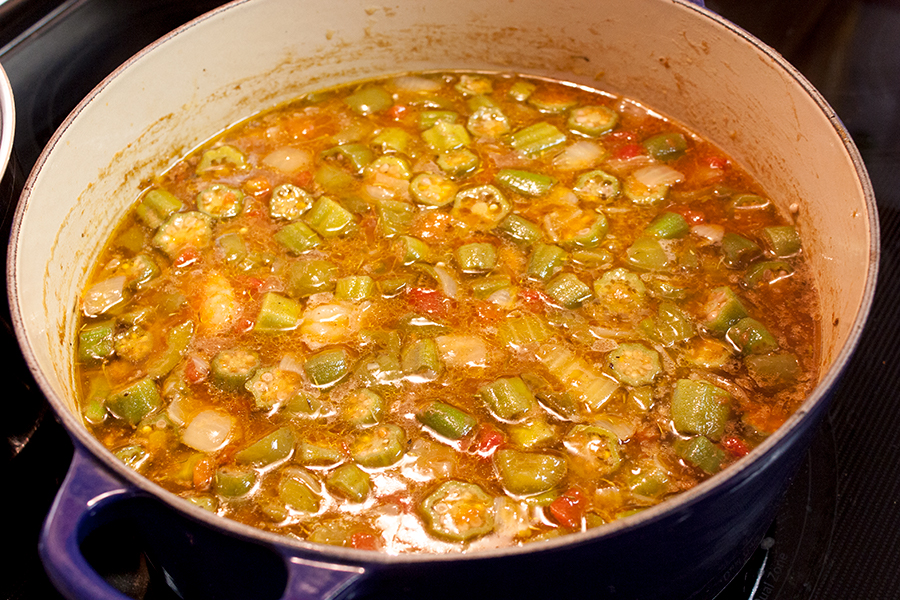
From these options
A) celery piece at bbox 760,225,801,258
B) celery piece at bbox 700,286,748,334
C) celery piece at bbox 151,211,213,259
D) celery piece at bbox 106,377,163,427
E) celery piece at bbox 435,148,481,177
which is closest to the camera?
celery piece at bbox 106,377,163,427

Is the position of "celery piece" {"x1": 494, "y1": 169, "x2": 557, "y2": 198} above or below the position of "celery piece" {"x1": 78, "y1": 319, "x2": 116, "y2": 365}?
above

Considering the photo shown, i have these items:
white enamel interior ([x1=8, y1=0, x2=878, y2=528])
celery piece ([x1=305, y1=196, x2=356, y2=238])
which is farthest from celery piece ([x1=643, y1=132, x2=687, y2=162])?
celery piece ([x1=305, y1=196, x2=356, y2=238])

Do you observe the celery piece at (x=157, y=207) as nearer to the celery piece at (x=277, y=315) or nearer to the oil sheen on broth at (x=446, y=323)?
the oil sheen on broth at (x=446, y=323)

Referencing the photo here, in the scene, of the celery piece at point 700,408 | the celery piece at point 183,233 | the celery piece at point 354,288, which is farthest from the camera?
the celery piece at point 183,233

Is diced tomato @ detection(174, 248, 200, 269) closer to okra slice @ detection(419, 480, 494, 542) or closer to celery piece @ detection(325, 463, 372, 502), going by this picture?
celery piece @ detection(325, 463, 372, 502)

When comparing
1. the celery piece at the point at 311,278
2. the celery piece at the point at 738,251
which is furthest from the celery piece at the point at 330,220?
the celery piece at the point at 738,251
